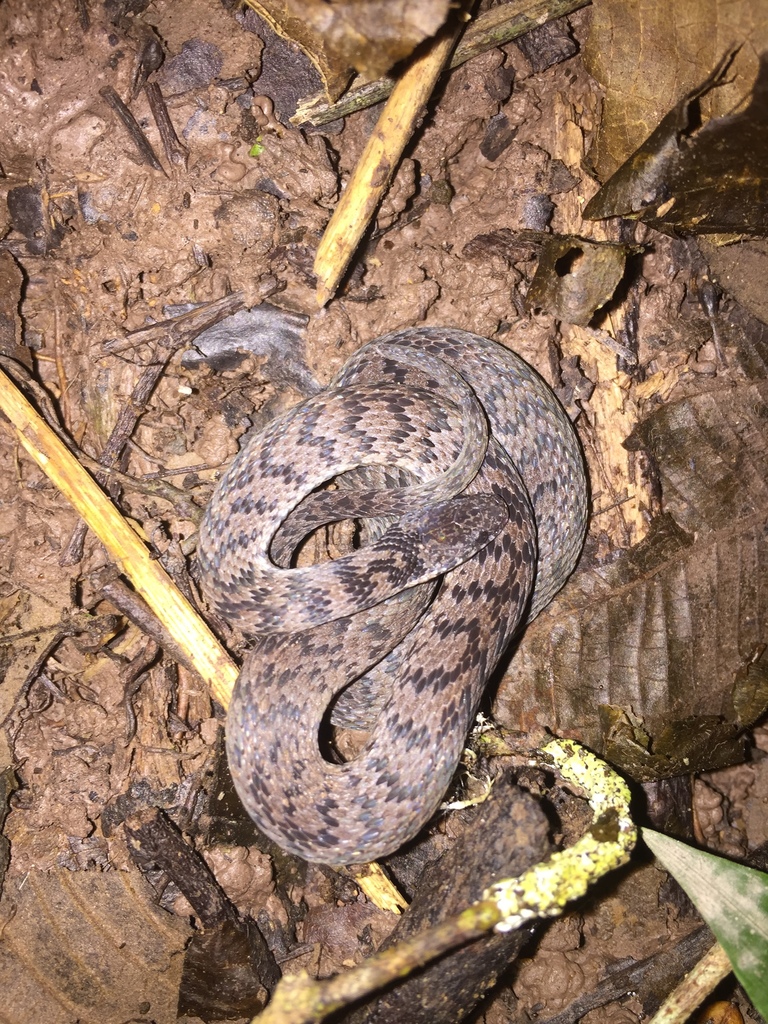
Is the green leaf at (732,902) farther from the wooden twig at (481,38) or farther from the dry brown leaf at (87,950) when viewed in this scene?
the wooden twig at (481,38)

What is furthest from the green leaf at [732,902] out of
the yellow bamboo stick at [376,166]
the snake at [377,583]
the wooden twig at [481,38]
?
the wooden twig at [481,38]

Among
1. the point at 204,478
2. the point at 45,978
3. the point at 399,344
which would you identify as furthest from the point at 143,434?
the point at 45,978

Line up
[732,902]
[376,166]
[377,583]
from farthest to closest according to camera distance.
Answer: [376,166] → [377,583] → [732,902]

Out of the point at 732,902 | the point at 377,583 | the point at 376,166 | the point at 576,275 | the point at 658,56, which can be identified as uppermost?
the point at 376,166

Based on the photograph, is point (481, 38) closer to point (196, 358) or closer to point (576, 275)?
point (576, 275)

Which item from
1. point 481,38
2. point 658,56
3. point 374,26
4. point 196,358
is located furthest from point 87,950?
point 658,56

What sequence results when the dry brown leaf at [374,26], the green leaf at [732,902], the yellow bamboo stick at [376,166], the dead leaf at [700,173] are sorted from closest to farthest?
the dry brown leaf at [374,26] → the green leaf at [732,902] → the dead leaf at [700,173] → the yellow bamboo stick at [376,166]

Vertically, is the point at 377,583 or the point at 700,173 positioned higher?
the point at 700,173

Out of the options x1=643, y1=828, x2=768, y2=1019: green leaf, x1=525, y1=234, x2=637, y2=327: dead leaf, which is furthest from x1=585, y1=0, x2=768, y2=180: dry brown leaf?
x1=643, y1=828, x2=768, y2=1019: green leaf
